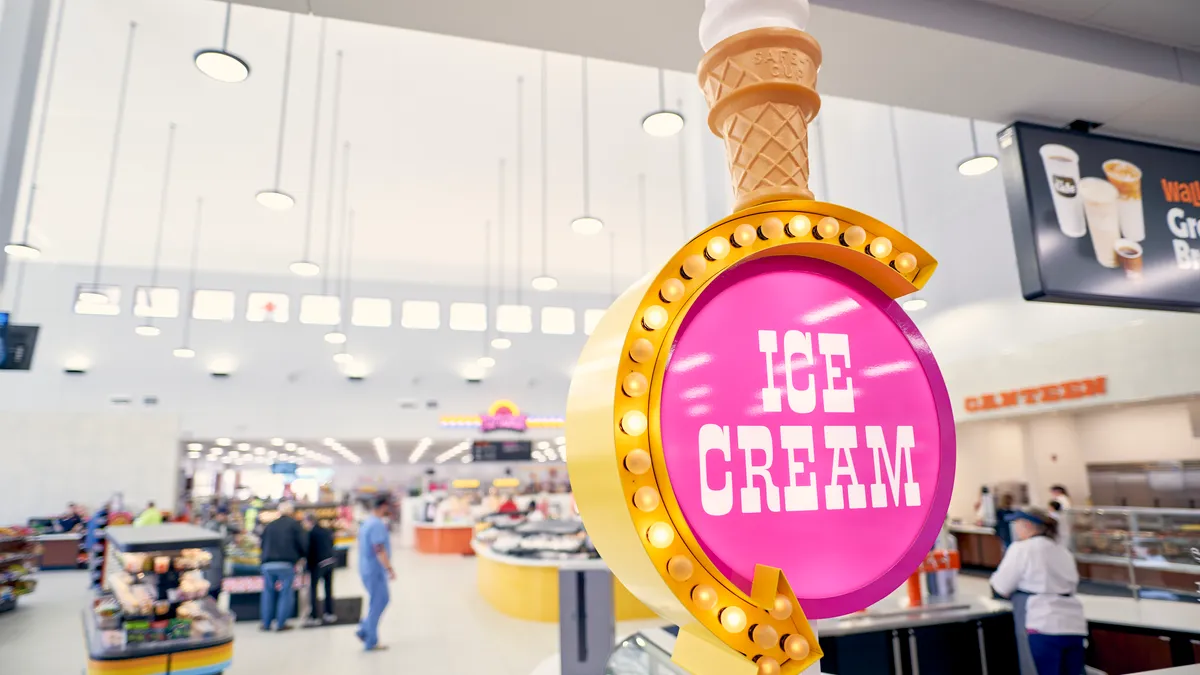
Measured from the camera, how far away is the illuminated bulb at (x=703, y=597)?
0.80 meters

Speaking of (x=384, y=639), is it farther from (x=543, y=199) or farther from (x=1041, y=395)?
→ (x=1041, y=395)

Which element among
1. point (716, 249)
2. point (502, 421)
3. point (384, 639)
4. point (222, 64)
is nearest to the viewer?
point (716, 249)

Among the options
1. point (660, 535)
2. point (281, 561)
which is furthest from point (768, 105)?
A: point (281, 561)

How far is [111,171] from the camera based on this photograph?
11.6 metres

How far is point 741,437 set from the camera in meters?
0.90

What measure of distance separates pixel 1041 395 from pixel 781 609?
38.5 feet

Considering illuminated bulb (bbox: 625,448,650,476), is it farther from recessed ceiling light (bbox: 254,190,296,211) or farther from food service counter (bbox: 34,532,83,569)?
food service counter (bbox: 34,532,83,569)

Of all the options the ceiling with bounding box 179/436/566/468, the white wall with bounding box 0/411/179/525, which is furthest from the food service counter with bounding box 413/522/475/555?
the white wall with bounding box 0/411/179/525

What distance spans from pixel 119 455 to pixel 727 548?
61.3ft

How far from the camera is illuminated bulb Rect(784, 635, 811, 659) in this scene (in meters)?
0.83

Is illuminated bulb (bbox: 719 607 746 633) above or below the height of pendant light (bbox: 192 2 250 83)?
below

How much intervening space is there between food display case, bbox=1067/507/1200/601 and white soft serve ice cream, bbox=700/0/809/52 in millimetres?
5893

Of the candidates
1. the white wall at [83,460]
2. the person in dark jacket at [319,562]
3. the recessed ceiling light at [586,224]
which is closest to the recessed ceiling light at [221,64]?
the recessed ceiling light at [586,224]

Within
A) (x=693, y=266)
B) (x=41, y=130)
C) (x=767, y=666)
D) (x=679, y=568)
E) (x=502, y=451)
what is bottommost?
(x=767, y=666)
